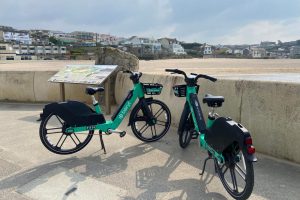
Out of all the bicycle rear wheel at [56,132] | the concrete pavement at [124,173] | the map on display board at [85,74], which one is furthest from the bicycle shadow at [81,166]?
the map on display board at [85,74]

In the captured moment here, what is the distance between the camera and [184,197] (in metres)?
3.45

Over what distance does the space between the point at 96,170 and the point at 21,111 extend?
443cm

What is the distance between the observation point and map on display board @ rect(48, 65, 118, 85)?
6891 mm

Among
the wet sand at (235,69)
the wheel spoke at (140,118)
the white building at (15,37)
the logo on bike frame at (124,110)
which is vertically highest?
the white building at (15,37)

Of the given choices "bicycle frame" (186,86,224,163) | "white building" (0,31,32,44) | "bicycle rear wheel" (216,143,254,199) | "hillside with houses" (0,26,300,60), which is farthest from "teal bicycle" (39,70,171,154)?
"white building" (0,31,32,44)

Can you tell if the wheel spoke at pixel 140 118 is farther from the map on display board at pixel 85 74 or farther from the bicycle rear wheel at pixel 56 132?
the map on display board at pixel 85 74

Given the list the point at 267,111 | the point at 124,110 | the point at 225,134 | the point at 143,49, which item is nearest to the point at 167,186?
the point at 225,134

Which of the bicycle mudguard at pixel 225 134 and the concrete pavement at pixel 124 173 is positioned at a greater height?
the bicycle mudguard at pixel 225 134

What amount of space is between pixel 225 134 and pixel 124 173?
145 centimetres

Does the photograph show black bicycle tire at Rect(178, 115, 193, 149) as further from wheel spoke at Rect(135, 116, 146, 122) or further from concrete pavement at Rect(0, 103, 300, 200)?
wheel spoke at Rect(135, 116, 146, 122)

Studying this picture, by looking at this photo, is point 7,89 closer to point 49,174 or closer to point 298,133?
point 49,174

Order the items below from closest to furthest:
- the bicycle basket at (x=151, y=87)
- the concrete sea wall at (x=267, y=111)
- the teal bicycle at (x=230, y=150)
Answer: the teal bicycle at (x=230, y=150), the concrete sea wall at (x=267, y=111), the bicycle basket at (x=151, y=87)

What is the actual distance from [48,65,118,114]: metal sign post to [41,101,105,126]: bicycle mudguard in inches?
82.7

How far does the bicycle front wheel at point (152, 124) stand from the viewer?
17.0 ft
